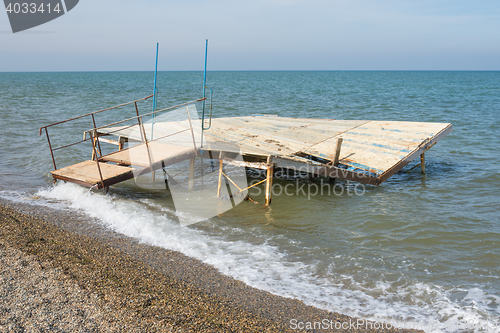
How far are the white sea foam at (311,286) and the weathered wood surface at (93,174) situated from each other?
867mm

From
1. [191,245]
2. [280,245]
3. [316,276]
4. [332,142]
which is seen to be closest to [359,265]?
[316,276]

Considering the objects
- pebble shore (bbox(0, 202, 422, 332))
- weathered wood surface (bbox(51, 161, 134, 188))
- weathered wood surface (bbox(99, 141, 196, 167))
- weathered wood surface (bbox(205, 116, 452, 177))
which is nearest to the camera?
pebble shore (bbox(0, 202, 422, 332))

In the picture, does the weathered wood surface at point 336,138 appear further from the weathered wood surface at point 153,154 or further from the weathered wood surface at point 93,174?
the weathered wood surface at point 93,174

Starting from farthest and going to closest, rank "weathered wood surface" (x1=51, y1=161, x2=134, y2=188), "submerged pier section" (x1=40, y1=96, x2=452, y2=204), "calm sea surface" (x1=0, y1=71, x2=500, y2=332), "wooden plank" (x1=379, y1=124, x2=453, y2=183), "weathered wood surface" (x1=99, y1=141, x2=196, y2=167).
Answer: "weathered wood surface" (x1=99, y1=141, x2=196, y2=167) → "submerged pier section" (x1=40, y1=96, x2=452, y2=204) → "wooden plank" (x1=379, y1=124, x2=453, y2=183) → "weathered wood surface" (x1=51, y1=161, x2=134, y2=188) → "calm sea surface" (x1=0, y1=71, x2=500, y2=332)

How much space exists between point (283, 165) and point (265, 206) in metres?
1.25

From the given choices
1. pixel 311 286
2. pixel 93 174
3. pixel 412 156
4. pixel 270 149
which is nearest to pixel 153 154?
pixel 93 174

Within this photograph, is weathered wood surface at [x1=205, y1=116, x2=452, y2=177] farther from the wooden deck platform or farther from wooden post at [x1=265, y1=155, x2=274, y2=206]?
wooden post at [x1=265, y1=155, x2=274, y2=206]

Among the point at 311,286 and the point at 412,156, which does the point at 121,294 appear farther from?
the point at 412,156

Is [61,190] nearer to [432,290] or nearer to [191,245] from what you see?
[191,245]

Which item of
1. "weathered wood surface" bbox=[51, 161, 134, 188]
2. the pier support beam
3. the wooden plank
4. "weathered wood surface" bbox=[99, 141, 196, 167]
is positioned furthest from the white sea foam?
the wooden plank

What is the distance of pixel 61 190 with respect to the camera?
1026cm

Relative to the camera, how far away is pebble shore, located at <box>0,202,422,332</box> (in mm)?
4598

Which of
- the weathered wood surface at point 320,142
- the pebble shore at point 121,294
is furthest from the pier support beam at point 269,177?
the pebble shore at point 121,294

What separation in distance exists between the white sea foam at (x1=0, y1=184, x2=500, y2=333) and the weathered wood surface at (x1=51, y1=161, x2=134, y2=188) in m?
0.87
